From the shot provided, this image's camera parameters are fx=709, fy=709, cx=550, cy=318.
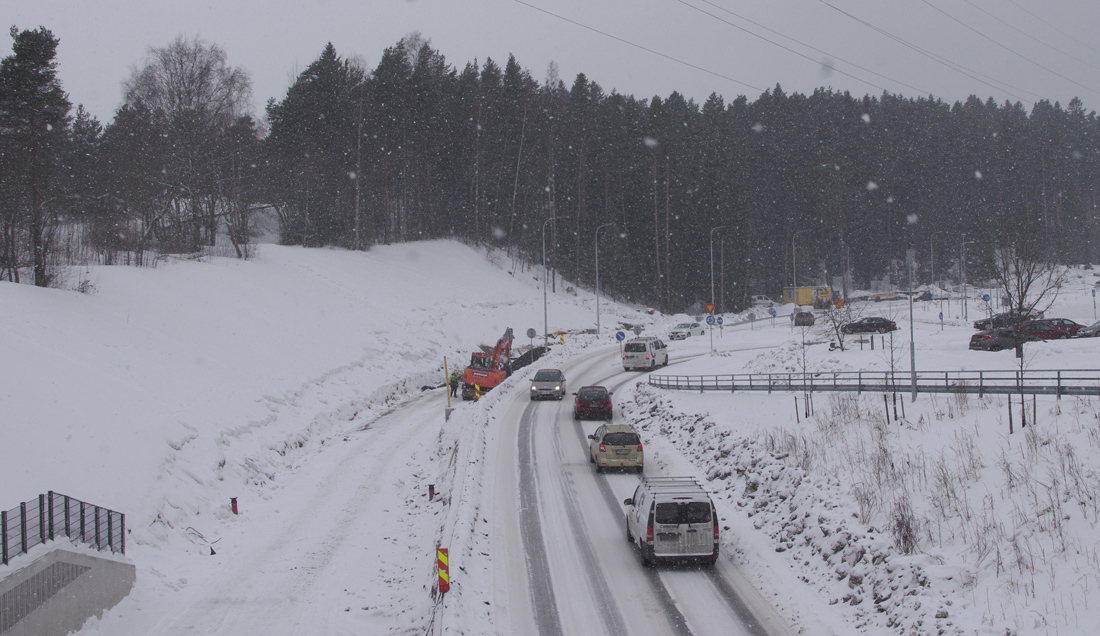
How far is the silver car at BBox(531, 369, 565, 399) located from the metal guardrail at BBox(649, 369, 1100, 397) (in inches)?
187

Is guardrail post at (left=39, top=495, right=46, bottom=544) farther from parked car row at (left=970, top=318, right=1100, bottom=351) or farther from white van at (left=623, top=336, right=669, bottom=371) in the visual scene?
parked car row at (left=970, top=318, right=1100, bottom=351)

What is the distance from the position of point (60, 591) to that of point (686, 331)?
53.2 meters

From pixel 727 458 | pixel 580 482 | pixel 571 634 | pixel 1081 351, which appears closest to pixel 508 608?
pixel 571 634

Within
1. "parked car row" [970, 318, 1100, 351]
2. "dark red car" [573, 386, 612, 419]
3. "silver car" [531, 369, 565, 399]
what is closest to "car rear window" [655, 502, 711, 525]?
"dark red car" [573, 386, 612, 419]

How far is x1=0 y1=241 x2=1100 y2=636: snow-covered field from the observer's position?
38.5ft

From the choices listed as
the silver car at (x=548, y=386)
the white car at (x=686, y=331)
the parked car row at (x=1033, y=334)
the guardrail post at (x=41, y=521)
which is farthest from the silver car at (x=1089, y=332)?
the guardrail post at (x=41, y=521)

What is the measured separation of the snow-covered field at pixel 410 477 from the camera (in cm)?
1175

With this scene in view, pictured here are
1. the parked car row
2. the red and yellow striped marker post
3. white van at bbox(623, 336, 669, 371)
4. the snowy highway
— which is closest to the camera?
the snowy highway

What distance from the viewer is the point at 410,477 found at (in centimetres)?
2317

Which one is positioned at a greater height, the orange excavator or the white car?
the white car

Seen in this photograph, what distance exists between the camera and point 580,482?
69.5 feet

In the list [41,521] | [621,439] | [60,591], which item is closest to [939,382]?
[621,439]

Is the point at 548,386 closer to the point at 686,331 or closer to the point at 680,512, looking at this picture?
the point at 680,512

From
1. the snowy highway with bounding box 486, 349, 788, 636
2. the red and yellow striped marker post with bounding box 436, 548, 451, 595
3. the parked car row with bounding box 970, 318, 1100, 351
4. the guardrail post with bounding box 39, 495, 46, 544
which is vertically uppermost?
the parked car row with bounding box 970, 318, 1100, 351
